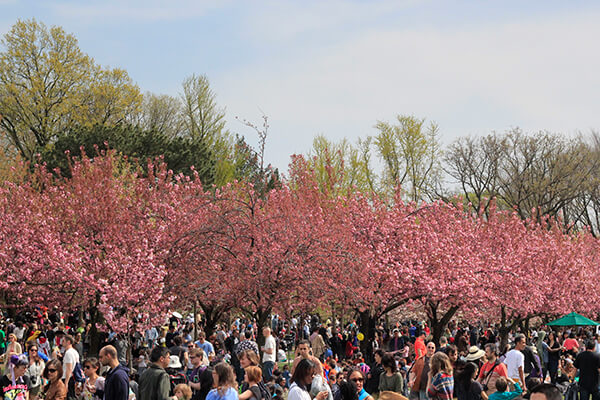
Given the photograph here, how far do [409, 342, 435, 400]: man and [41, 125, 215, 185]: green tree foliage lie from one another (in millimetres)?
24356

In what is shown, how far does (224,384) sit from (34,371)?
261 inches

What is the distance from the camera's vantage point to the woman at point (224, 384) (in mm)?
7715

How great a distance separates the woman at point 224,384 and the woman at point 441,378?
9.06 feet

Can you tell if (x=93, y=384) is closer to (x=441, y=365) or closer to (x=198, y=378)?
(x=198, y=378)

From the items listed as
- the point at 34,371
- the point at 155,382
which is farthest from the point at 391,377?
the point at 34,371

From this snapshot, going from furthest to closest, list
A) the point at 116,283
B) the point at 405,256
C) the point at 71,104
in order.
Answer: the point at 71,104
the point at 405,256
the point at 116,283

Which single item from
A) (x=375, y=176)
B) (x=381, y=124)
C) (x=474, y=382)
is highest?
(x=381, y=124)

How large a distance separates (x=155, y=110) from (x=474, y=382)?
48.8 m

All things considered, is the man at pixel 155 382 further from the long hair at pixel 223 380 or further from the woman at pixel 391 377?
the woman at pixel 391 377

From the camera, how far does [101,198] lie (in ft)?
73.0

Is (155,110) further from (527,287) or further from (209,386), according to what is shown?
(209,386)

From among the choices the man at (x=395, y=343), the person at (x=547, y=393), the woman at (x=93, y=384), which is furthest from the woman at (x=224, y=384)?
the man at (x=395, y=343)

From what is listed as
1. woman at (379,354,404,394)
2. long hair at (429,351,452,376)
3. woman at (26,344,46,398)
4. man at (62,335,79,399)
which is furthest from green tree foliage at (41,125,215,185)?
long hair at (429,351,452,376)

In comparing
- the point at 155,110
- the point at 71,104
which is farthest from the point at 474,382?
the point at 155,110
